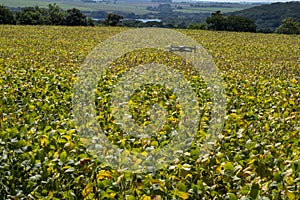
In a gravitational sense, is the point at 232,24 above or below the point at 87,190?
above

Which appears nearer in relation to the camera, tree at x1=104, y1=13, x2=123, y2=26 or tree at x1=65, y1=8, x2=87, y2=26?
tree at x1=65, y1=8, x2=87, y2=26

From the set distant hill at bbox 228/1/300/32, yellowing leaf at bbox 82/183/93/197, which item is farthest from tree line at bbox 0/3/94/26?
distant hill at bbox 228/1/300/32

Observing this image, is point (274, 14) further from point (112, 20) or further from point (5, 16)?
point (5, 16)

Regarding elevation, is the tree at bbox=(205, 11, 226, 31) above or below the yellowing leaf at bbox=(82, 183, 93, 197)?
above

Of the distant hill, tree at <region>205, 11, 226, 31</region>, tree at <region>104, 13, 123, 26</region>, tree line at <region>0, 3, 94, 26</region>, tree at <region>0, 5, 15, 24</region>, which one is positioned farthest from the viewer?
the distant hill

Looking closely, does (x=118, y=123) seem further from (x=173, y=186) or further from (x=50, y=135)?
(x=173, y=186)

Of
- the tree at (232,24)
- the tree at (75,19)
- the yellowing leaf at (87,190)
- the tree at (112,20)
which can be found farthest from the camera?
the tree at (112,20)

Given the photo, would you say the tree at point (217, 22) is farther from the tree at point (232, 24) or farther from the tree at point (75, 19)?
the tree at point (75, 19)

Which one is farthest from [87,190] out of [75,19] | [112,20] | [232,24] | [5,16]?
[112,20]

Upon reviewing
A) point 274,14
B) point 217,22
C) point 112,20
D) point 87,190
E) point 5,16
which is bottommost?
point 87,190

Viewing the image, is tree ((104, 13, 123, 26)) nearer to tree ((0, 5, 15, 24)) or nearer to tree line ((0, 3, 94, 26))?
tree line ((0, 3, 94, 26))

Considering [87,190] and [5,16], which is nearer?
[87,190]

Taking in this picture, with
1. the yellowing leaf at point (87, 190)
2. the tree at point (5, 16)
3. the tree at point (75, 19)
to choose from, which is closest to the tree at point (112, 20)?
the tree at point (75, 19)

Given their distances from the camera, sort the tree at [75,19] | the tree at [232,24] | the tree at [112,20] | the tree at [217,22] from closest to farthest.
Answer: the tree at [232,24] → the tree at [217,22] → the tree at [75,19] → the tree at [112,20]
